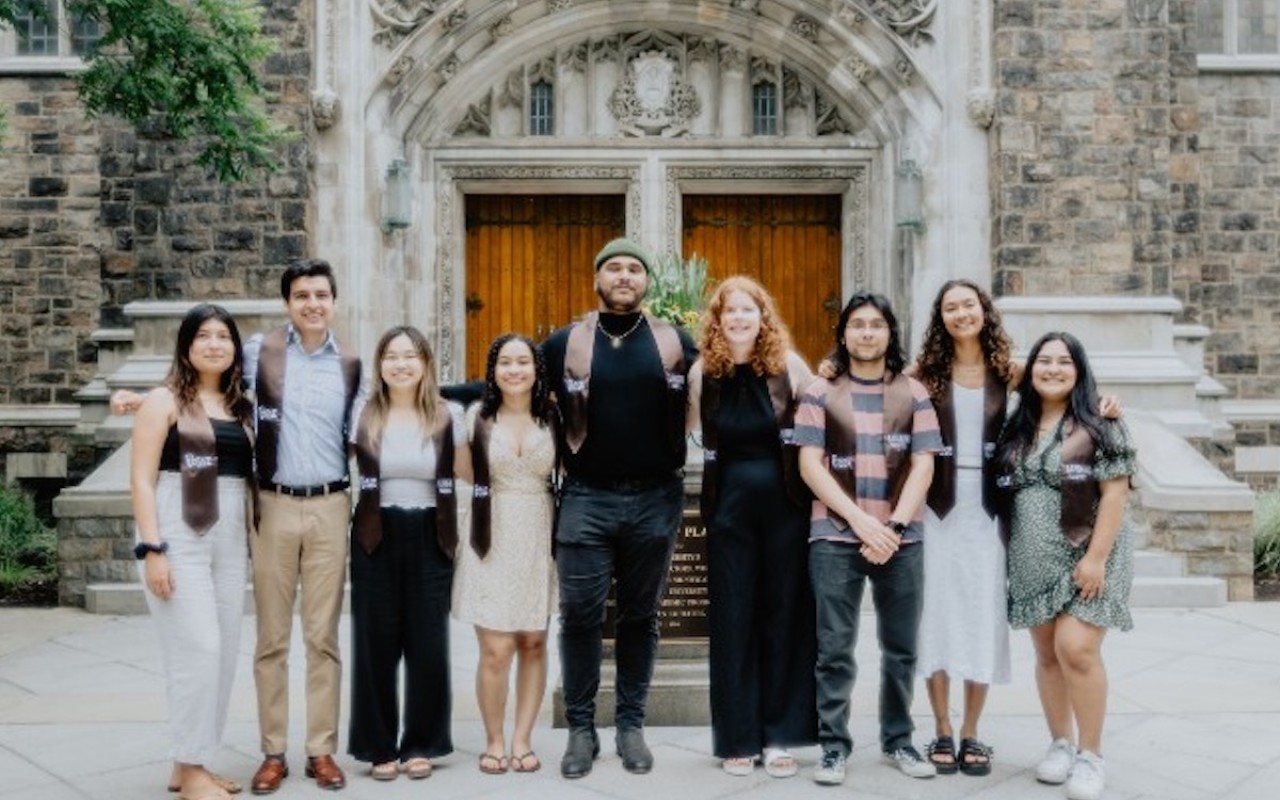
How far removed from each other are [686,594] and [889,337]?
1.51 metres

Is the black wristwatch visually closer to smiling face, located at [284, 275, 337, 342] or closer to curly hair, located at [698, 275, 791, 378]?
smiling face, located at [284, 275, 337, 342]

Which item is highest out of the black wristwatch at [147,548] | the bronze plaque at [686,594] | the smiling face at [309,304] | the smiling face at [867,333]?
the smiling face at [309,304]

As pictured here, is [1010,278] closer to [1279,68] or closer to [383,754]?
[1279,68]

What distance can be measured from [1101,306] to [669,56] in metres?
4.19

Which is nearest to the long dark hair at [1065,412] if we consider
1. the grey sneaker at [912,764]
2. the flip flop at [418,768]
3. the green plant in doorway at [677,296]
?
the grey sneaker at [912,764]

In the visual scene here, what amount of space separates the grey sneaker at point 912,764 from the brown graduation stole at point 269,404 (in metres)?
2.32

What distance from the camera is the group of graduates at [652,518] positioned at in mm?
4301

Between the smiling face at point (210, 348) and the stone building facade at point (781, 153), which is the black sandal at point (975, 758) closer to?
the smiling face at point (210, 348)

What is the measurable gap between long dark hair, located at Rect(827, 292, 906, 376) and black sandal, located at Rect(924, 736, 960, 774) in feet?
4.54

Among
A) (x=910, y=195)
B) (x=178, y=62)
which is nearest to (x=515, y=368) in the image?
(x=178, y=62)

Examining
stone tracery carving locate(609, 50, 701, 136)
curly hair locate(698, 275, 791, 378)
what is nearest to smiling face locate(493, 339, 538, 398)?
curly hair locate(698, 275, 791, 378)

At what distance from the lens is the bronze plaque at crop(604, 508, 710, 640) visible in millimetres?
5219

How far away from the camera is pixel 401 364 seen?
4379 mm

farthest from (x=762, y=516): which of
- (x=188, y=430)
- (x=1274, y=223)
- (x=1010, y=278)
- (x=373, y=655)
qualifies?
(x=1274, y=223)
